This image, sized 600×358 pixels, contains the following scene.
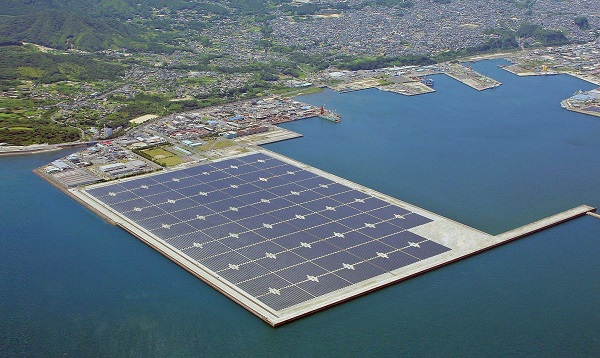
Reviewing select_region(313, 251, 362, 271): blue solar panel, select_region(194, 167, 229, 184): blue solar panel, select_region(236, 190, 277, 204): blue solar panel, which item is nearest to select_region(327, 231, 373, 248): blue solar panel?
select_region(313, 251, 362, 271): blue solar panel

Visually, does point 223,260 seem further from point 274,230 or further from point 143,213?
point 143,213

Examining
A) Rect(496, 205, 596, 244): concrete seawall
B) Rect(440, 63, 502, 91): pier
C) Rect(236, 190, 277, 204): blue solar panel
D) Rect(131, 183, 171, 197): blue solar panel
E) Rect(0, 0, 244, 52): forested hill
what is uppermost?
Rect(0, 0, 244, 52): forested hill

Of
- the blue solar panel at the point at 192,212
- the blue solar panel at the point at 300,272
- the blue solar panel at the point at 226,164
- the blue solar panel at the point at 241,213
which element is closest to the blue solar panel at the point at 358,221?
the blue solar panel at the point at 241,213

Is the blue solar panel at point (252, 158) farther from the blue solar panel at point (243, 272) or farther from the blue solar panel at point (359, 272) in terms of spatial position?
the blue solar panel at point (359, 272)

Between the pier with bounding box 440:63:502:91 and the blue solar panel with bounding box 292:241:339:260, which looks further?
the pier with bounding box 440:63:502:91

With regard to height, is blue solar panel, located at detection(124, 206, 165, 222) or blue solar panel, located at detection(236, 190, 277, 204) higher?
blue solar panel, located at detection(124, 206, 165, 222)

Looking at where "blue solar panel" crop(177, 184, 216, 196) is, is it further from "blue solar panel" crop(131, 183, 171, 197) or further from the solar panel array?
"blue solar panel" crop(131, 183, 171, 197)

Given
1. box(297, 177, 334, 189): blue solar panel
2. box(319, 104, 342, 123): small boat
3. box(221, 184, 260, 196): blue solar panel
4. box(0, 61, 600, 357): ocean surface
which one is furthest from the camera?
box(319, 104, 342, 123): small boat

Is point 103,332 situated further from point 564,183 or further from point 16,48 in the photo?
point 16,48
